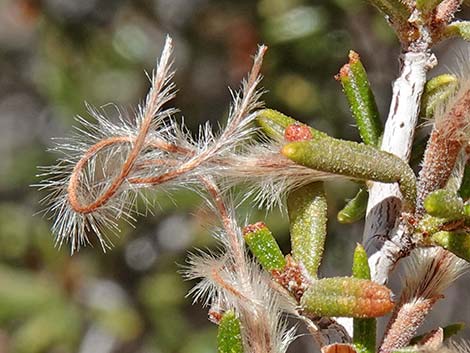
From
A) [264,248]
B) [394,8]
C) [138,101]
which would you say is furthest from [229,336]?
[138,101]

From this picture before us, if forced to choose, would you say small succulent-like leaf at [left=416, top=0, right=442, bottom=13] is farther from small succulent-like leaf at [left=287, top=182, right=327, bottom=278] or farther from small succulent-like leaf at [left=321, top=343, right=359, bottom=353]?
small succulent-like leaf at [left=321, top=343, right=359, bottom=353]

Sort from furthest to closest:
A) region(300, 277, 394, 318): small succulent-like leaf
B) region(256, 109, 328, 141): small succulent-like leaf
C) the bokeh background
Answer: the bokeh background < region(256, 109, 328, 141): small succulent-like leaf < region(300, 277, 394, 318): small succulent-like leaf

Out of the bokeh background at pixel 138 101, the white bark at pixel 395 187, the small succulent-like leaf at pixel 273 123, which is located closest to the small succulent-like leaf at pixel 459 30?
the white bark at pixel 395 187

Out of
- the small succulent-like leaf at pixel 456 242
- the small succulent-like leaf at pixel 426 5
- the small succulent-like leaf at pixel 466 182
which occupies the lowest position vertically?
the small succulent-like leaf at pixel 456 242

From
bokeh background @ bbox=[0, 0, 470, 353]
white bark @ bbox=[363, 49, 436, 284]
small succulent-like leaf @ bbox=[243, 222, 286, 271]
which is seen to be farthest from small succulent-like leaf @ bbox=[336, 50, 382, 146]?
bokeh background @ bbox=[0, 0, 470, 353]

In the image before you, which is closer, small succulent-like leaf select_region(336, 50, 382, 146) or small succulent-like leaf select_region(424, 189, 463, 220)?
small succulent-like leaf select_region(424, 189, 463, 220)

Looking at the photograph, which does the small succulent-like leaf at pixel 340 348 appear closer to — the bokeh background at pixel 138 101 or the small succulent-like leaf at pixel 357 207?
the small succulent-like leaf at pixel 357 207

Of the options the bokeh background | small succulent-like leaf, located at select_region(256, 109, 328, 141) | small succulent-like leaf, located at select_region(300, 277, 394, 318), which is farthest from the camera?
the bokeh background

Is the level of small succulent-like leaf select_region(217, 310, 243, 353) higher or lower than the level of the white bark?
lower
